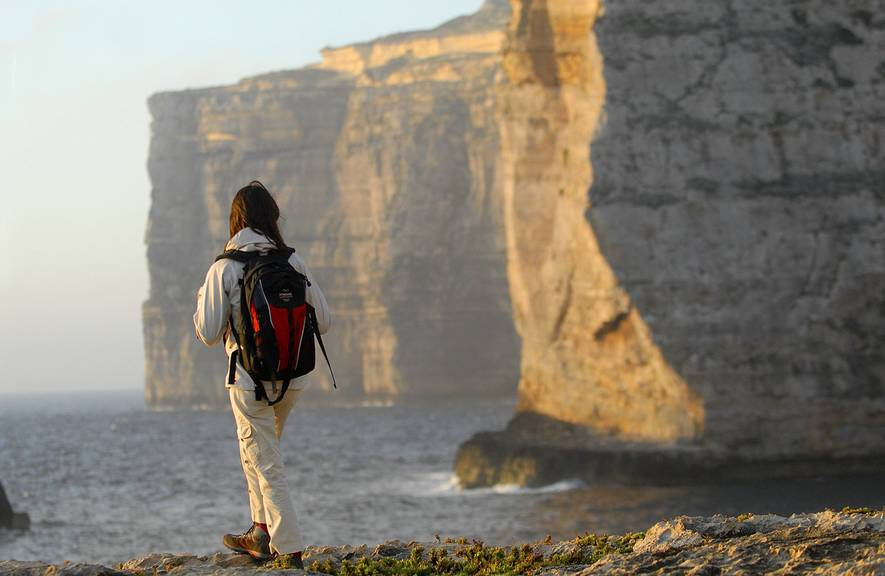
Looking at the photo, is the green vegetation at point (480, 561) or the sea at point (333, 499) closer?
the green vegetation at point (480, 561)

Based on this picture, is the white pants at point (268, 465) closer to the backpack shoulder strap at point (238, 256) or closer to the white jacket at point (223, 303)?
the white jacket at point (223, 303)

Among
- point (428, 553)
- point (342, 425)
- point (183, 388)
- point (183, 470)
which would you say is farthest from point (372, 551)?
point (183, 388)

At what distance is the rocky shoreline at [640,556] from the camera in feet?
17.4

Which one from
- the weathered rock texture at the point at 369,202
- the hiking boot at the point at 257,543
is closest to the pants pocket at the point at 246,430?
the hiking boot at the point at 257,543

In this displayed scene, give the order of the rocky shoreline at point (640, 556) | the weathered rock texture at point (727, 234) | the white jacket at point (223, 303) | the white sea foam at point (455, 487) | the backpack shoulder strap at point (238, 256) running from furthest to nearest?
the white sea foam at point (455, 487) < the weathered rock texture at point (727, 234) < the backpack shoulder strap at point (238, 256) < the white jacket at point (223, 303) < the rocky shoreline at point (640, 556)

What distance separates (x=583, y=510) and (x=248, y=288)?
18.9 metres

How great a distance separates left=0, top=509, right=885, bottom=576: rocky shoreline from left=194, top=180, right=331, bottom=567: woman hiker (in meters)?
0.15

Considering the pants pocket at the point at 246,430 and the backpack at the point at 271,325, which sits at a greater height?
the backpack at the point at 271,325

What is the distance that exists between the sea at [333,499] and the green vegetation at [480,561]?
271 inches

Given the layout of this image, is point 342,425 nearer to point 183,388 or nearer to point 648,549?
point 183,388

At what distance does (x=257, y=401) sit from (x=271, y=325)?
40 centimetres

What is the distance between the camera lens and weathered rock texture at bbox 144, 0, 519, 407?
88938 millimetres

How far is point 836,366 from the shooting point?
27344 mm

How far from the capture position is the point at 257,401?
21.9 ft
